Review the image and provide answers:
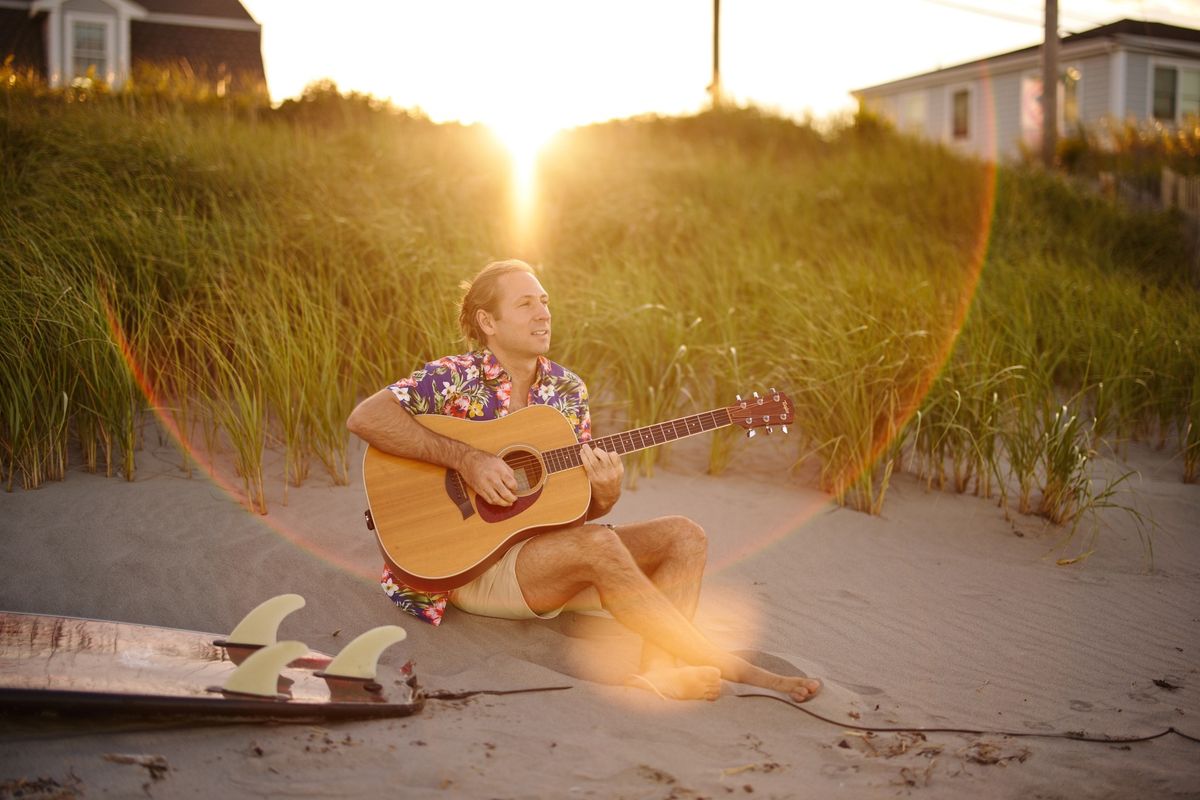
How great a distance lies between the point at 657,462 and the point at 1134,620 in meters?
2.80

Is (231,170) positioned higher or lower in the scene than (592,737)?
higher

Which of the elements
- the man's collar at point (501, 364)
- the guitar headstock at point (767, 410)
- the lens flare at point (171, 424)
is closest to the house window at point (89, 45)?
the lens flare at point (171, 424)

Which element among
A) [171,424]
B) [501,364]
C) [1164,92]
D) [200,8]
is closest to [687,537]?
[501,364]

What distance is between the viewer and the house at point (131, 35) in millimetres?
18922

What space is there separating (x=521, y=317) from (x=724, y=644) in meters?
1.48

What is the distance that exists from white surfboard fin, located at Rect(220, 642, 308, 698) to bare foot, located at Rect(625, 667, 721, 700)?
3.70 feet

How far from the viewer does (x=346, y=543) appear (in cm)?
475

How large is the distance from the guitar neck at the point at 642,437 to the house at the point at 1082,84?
2151cm

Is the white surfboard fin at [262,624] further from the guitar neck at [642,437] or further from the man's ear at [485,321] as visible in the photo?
the man's ear at [485,321]

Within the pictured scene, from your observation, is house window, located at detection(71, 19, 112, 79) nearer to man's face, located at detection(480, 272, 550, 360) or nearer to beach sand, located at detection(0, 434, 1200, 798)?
beach sand, located at detection(0, 434, 1200, 798)

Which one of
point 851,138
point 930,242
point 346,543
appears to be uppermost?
point 851,138

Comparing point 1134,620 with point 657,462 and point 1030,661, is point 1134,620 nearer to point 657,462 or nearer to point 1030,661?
point 1030,661

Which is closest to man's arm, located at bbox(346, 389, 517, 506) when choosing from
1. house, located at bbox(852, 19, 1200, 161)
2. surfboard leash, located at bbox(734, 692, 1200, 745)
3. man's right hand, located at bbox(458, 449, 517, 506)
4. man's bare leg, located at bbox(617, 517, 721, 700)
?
man's right hand, located at bbox(458, 449, 517, 506)

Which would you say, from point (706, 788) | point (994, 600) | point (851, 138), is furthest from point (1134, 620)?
point (851, 138)
